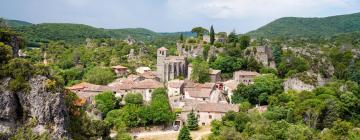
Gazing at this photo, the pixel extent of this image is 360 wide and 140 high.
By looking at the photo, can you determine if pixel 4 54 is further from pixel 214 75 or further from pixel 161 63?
pixel 214 75

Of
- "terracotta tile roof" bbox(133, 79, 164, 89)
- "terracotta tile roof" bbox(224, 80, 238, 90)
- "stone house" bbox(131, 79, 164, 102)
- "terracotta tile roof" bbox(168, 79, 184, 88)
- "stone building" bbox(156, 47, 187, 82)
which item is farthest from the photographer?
"stone building" bbox(156, 47, 187, 82)

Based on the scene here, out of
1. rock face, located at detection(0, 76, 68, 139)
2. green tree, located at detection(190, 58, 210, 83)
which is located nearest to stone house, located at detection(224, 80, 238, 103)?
green tree, located at detection(190, 58, 210, 83)

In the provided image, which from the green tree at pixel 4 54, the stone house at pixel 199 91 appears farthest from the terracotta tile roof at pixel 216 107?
the green tree at pixel 4 54

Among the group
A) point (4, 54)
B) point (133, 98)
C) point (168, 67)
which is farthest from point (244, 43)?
point (4, 54)

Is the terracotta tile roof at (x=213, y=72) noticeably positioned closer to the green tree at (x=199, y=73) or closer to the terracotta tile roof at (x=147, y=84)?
the green tree at (x=199, y=73)

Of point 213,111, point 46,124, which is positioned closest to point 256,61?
point 213,111

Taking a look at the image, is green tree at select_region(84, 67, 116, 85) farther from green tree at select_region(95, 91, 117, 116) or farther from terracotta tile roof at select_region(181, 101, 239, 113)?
terracotta tile roof at select_region(181, 101, 239, 113)
